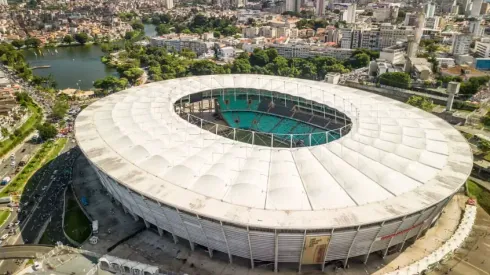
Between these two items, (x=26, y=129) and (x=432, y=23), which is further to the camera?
(x=432, y=23)

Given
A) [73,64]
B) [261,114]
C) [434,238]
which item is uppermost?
[261,114]

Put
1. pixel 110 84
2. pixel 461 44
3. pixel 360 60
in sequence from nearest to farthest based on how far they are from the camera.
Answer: pixel 110 84
pixel 360 60
pixel 461 44

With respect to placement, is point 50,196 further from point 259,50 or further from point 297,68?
point 259,50

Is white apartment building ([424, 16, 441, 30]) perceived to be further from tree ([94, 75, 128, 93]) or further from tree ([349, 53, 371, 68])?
tree ([94, 75, 128, 93])

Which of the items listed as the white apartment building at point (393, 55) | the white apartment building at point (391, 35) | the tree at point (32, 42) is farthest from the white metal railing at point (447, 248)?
the tree at point (32, 42)

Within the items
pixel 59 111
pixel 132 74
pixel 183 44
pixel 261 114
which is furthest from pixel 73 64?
pixel 261 114

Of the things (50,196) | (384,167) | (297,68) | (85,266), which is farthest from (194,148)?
(297,68)

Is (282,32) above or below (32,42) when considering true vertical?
above

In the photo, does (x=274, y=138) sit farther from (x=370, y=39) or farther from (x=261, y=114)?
(x=370, y=39)
